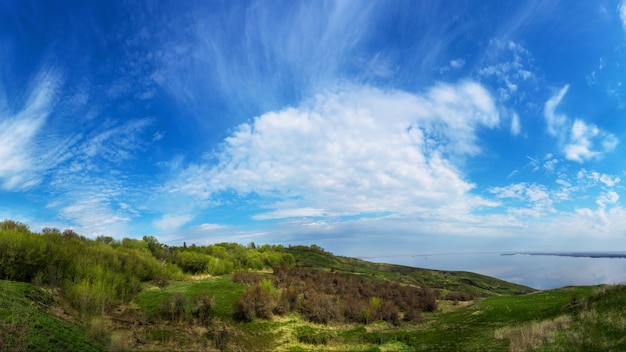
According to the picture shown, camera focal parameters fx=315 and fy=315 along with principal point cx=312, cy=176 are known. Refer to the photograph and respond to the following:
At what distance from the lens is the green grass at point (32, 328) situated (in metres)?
13.8

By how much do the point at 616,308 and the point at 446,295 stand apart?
54817 mm

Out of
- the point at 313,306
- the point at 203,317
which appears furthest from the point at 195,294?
the point at 313,306

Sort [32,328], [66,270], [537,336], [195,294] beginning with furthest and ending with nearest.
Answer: [195,294], [66,270], [537,336], [32,328]

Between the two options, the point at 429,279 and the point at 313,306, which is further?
the point at 429,279

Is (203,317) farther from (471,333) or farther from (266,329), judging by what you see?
(471,333)

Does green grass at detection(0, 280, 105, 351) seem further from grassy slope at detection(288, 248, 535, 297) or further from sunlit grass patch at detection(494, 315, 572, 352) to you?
grassy slope at detection(288, 248, 535, 297)

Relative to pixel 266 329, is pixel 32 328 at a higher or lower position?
higher

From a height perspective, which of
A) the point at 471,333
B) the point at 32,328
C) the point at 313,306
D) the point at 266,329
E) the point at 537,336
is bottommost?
the point at 471,333

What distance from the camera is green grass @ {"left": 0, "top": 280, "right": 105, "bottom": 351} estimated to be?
13.8m

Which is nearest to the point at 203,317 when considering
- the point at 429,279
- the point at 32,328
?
the point at 32,328

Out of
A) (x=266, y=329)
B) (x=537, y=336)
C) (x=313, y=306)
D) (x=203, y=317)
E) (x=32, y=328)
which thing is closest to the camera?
(x=32, y=328)

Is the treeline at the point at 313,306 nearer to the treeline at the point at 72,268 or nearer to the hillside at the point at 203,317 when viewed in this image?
the hillside at the point at 203,317

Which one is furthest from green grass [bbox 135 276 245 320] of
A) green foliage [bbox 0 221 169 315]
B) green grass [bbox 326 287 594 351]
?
green grass [bbox 326 287 594 351]

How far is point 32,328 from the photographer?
15.2 metres
